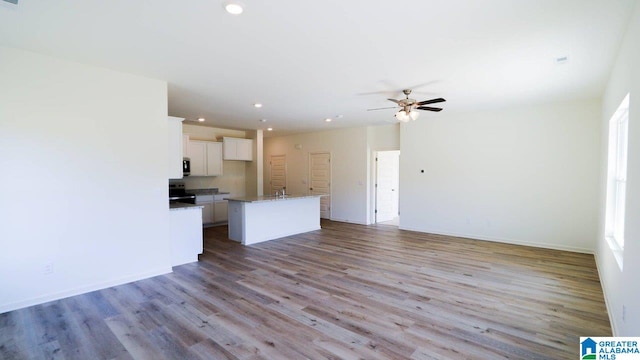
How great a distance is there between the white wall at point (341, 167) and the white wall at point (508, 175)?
1.20 meters

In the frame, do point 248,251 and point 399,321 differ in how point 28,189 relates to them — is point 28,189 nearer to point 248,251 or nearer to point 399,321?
point 248,251

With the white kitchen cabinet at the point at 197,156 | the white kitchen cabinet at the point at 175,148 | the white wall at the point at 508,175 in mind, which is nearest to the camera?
the white kitchen cabinet at the point at 175,148

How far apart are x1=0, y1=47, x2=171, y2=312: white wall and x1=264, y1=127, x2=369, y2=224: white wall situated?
515 cm

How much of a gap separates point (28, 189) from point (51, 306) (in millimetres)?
1263

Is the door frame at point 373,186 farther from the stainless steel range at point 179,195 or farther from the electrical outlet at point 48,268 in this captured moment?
the electrical outlet at point 48,268

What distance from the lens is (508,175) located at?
19.3 feet

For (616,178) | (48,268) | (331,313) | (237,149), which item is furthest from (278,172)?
(616,178)

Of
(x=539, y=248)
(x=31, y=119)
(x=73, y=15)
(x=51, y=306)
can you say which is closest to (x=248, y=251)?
(x=51, y=306)

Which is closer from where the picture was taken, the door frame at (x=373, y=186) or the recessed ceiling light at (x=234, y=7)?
the recessed ceiling light at (x=234, y=7)

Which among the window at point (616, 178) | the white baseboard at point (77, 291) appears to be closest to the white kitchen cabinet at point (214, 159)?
the white baseboard at point (77, 291)

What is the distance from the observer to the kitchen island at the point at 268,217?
5938 mm

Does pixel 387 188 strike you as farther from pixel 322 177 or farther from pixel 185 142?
pixel 185 142

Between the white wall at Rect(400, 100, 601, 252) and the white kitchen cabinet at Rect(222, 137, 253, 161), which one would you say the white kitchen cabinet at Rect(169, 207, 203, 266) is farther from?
the white wall at Rect(400, 100, 601, 252)

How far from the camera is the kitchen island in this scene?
19.5 feet
